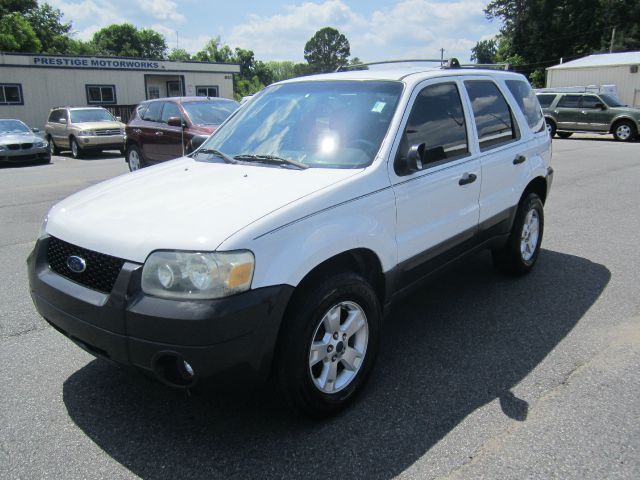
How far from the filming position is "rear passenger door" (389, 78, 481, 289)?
330 cm

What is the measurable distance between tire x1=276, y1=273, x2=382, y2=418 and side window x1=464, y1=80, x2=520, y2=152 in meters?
1.88

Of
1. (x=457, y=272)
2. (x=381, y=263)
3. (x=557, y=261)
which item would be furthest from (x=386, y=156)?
(x=557, y=261)

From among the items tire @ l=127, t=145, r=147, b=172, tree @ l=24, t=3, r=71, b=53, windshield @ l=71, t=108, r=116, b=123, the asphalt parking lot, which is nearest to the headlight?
the asphalt parking lot

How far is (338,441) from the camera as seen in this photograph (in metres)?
2.74

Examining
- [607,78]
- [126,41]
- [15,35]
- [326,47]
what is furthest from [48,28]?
[326,47]

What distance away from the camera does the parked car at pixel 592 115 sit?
19.3 metres

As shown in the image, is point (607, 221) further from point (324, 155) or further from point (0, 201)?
point (0, 201)

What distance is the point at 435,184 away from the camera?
352 cm

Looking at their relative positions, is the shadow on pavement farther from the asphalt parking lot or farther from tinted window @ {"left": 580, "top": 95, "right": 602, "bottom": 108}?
tinted window @ {"left": 580, "top": 95, "right": 602, "bottom": 108}

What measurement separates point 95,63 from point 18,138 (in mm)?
15867

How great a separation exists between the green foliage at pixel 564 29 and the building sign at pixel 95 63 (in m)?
32.2

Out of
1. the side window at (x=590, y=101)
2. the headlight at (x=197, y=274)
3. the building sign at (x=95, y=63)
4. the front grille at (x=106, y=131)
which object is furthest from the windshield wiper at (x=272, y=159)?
the building sign at (x=95, y=63)

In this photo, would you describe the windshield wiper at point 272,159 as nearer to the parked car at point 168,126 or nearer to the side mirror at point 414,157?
the side mirror at point 414,157

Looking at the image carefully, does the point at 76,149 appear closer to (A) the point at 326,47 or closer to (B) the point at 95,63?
(B) the point at 95,63
